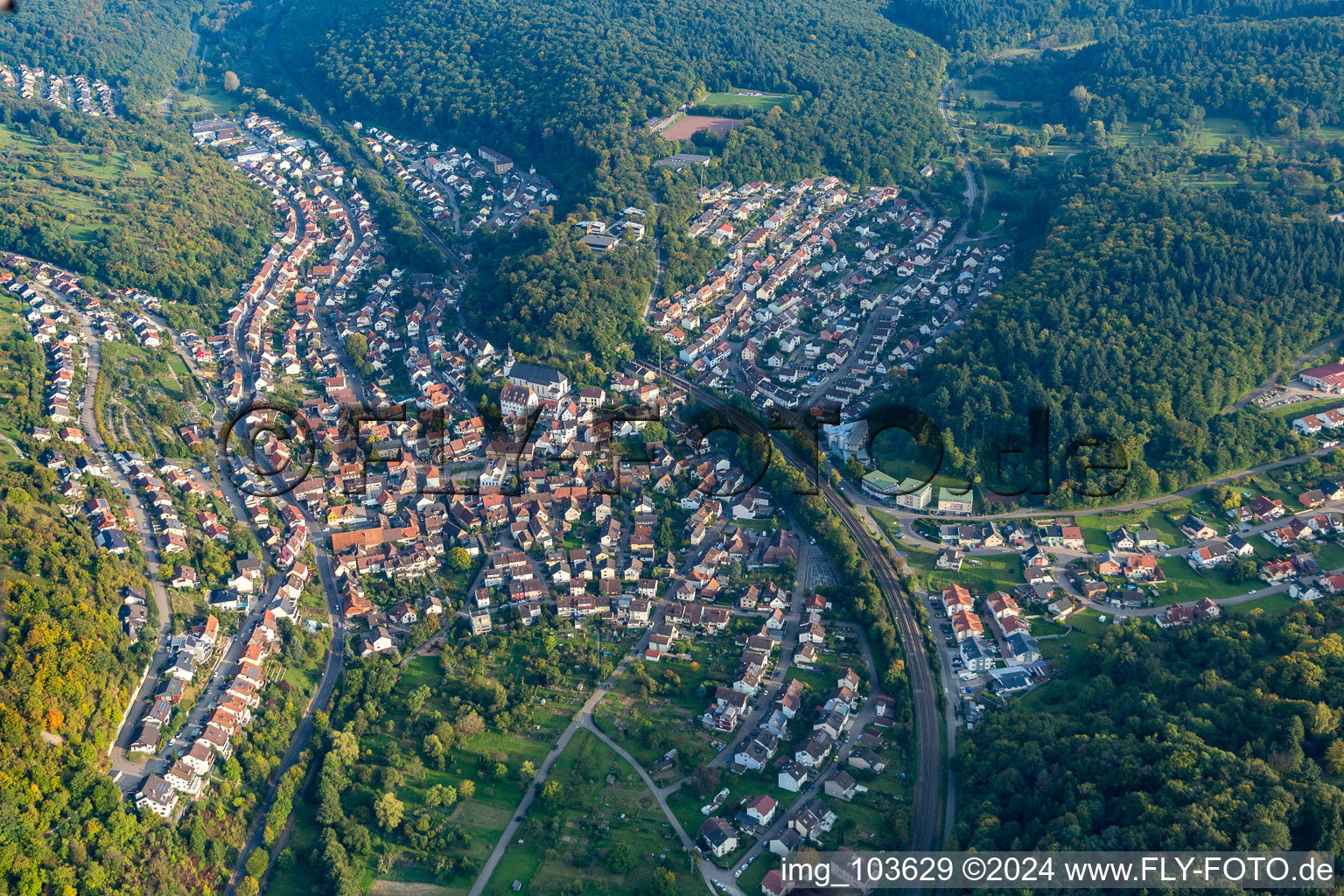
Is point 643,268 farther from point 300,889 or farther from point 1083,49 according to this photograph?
point 1083,49

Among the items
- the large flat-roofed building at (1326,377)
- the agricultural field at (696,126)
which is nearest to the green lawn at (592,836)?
the large flat-roofed building at (1326,377)

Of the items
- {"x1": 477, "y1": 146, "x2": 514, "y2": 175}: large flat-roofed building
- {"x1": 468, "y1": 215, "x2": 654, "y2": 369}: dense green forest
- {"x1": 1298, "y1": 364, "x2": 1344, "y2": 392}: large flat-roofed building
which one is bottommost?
{"x1": 468, "y1": 215, "x2": 654, "y2": 369}: dense green forest

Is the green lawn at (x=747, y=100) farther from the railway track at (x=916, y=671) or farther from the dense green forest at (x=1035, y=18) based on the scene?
the railway track at (x=916, y=671)

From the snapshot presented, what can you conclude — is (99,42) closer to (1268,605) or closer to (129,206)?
(129,206)

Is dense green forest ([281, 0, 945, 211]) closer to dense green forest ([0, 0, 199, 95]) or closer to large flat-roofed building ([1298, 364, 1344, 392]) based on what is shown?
dense green forest ([0, 0, 199, 95])

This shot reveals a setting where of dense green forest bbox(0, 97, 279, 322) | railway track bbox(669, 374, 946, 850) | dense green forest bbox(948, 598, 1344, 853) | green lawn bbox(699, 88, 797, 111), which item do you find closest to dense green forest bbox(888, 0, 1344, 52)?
green lawn bbox(699, 88, 797, 111)

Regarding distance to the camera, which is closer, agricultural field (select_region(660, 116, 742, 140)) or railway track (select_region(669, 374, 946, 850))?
railway track (select_region(669, 374, 946, 850))

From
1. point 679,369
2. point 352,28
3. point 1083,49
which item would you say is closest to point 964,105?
point 1083,49

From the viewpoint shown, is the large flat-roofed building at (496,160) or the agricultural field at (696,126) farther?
the large flat-roofed building at (496,160)
